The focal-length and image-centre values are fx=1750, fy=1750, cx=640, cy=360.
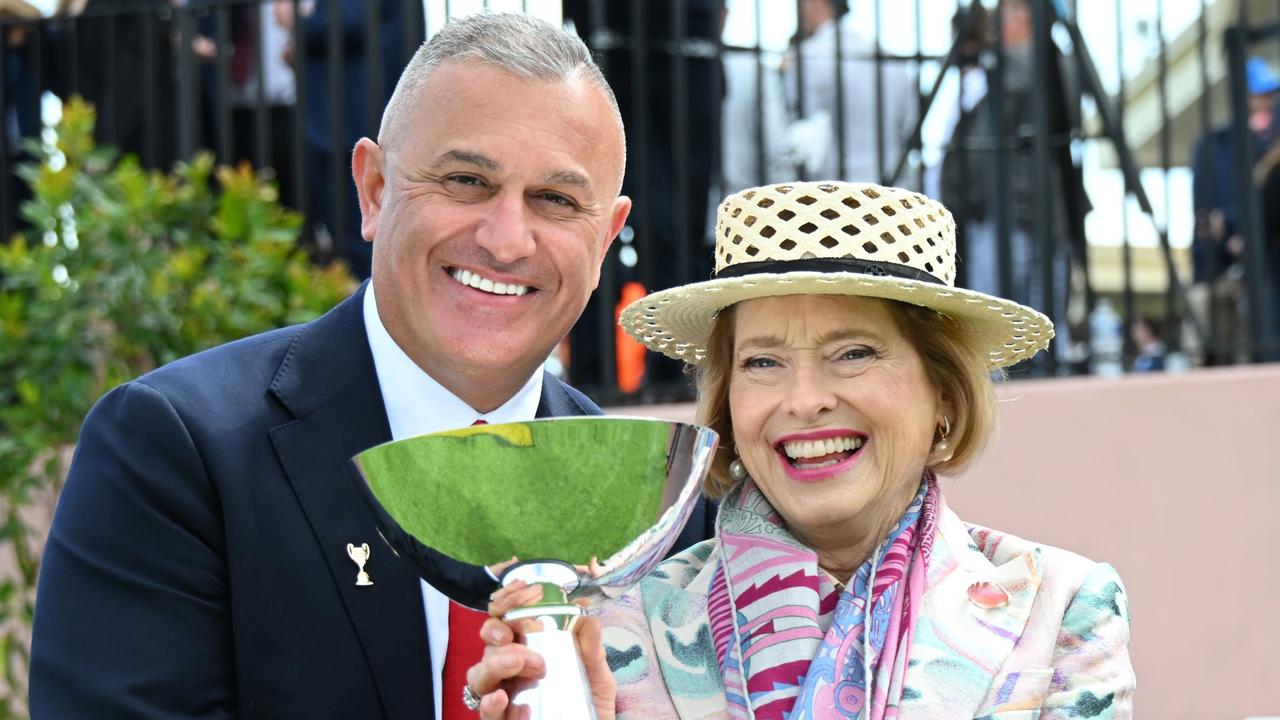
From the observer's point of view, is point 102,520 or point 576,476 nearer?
point 576,476

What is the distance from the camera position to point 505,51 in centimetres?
281

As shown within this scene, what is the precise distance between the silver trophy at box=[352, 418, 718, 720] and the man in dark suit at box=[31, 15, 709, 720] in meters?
0.53

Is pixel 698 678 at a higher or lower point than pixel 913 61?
lower

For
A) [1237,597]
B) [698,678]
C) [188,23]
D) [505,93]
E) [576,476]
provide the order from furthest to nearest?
[188,23], [1237,597], [505,93], [698,678], [576,476]

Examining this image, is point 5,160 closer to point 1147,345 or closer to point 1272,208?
point 1147,345

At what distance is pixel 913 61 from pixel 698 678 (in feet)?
10.8

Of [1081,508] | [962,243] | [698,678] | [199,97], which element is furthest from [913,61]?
[698,678]

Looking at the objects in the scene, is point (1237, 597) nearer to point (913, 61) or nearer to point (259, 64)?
point (913, 61)

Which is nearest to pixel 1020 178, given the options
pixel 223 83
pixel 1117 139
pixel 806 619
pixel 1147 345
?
pixel 1117 139

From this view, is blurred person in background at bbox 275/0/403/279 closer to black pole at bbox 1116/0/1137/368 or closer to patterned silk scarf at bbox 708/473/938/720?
black pole at bbox 1116/0/1137/368

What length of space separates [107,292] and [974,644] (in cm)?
306

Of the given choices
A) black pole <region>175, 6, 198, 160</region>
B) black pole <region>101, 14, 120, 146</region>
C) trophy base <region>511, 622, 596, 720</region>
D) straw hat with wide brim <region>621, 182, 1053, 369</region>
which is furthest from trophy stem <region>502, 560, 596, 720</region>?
black pole <region>101, 14, 120, 146</region>

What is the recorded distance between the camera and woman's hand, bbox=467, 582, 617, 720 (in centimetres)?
214

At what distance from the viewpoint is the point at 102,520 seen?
269cm
